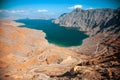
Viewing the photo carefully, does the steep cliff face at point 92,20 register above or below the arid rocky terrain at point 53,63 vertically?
above

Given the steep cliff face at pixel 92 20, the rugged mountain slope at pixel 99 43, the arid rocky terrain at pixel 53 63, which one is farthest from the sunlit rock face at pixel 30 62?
the steep cliff face at pixel 92 20

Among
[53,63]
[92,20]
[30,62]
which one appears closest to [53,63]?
[53,63]

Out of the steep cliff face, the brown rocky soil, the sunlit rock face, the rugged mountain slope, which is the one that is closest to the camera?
the rugged mountain slope

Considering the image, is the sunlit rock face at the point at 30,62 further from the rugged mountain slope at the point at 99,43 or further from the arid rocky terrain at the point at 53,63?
the rugged mountain slope at the point at 99,43

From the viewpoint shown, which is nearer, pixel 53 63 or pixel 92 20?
pixel 53 63

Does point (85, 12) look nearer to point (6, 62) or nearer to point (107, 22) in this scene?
point (107, 22)

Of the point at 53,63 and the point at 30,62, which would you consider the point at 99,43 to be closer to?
the point at 53,63

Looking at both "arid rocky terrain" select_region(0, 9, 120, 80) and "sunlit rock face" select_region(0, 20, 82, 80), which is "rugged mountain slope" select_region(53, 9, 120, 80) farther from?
"sunlit rock face" select_region(0, 20, 82, 80)

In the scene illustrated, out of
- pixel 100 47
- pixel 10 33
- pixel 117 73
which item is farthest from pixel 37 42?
pixel 117 73

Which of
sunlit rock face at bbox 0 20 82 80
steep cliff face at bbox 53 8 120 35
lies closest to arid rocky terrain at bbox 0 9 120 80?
sunlit rock face at bbox 0 20 82 80
